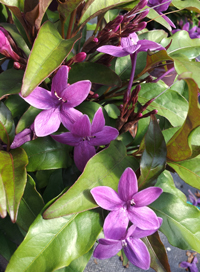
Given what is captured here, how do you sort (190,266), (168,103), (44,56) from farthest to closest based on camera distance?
(190,266) → (168,103) → (44,56)

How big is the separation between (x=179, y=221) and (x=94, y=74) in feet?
0.82

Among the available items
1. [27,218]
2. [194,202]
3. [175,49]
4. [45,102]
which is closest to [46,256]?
[27,218]

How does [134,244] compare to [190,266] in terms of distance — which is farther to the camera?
[190,266]

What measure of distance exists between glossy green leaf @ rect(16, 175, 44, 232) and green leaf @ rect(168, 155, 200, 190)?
0.20m

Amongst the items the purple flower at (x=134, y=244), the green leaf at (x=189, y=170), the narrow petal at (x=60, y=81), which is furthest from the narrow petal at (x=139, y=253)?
the narrow petal at (x=60, y=81)

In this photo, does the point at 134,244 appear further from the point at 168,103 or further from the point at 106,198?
the point at 168,103

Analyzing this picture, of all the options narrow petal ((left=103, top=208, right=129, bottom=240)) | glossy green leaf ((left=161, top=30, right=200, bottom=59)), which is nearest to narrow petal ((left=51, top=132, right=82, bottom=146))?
narrow petal ((left=103, top=208, right=129, bottom=240))

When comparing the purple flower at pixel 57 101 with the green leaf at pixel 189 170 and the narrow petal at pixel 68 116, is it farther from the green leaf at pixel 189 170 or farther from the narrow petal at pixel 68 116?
the green leaf at pixel 189 170

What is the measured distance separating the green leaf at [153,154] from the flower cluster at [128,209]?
0.04 metres

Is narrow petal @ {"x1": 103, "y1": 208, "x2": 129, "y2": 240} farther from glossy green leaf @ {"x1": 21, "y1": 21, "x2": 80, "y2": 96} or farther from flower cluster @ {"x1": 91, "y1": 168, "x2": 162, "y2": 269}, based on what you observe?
glossy green leaf @ {"x1": 21, "y1": 21, "x2": 80, "y2": 96}

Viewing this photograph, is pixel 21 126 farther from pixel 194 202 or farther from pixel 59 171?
pixel 194 202

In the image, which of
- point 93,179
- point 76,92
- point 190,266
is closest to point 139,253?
point 93,179

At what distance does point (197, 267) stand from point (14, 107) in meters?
0.82

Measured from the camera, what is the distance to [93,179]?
0.93 feet
